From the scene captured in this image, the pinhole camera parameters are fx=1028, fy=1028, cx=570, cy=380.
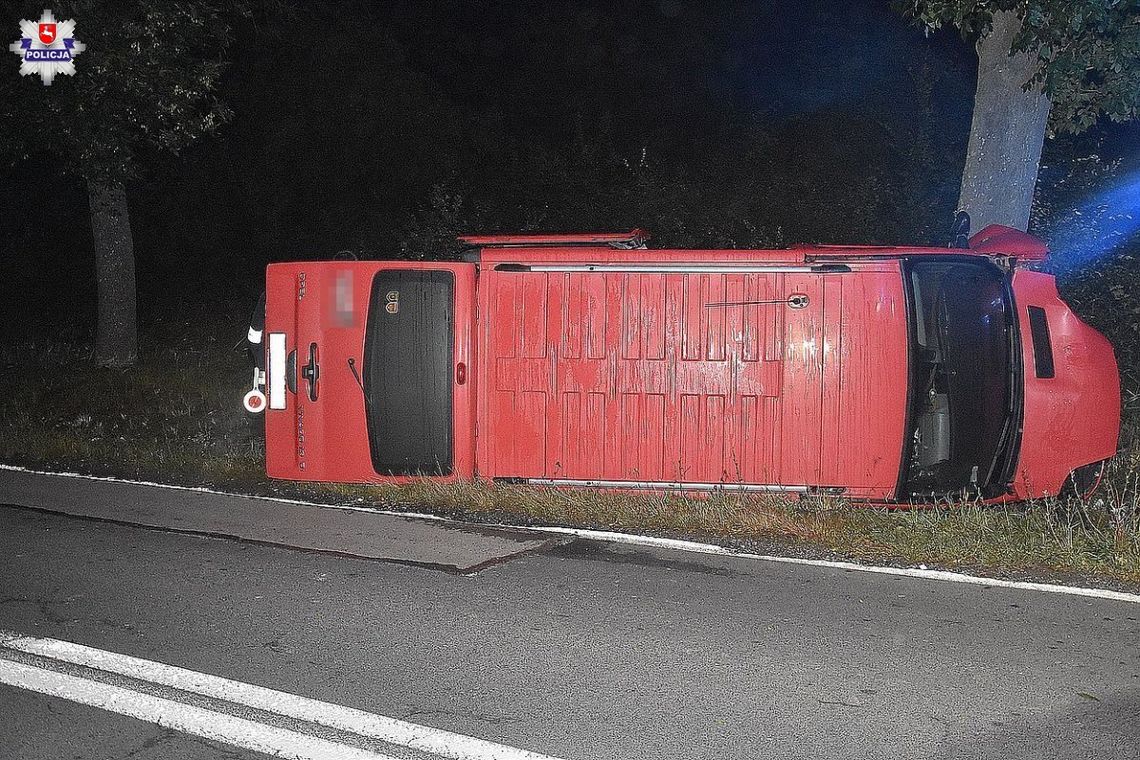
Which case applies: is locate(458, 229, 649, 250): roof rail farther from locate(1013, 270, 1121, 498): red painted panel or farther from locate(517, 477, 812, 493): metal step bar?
locate(1013, 270, 1121, 498): red painted panel

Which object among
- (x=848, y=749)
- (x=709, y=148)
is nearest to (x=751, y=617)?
(x=848, y=749)

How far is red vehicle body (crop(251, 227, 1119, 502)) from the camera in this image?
7.04 metres

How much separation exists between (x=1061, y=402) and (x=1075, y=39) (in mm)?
2931

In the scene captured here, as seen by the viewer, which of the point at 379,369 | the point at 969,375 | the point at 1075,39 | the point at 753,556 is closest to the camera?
the point at 753,556

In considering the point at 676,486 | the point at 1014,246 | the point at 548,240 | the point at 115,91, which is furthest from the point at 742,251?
the point at 115,91

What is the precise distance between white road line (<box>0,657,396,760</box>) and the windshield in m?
4.76

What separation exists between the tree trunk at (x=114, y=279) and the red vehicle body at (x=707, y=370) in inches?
283

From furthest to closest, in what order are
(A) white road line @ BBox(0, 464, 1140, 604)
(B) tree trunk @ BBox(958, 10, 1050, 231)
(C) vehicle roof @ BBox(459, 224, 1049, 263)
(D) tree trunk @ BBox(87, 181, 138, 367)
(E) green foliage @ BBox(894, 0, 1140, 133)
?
(D) tree trunk @ BBox(87, 181, 138, 367), (B) tree trunk @ BBox(958, 10, 1050, 231), (E) green foliage @ BBox(894, 0, 1140, 133), (C) vehicle roof @ BBox(459, 224, 1049, 263), (A) white road line @ BBox(0, 464, 1140, 604)

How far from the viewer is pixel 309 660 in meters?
4.50

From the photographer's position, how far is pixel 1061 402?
6.96 metres

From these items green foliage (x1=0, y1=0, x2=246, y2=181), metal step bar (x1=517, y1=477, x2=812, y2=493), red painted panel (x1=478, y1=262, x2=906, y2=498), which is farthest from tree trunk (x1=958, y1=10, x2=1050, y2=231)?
green foliage (x1=0, y1=0, x2=246, y2=181)

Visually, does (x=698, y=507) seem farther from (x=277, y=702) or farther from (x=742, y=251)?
(x=277, y=702)

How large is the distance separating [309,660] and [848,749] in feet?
7.54

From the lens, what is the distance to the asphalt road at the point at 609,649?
377cm
